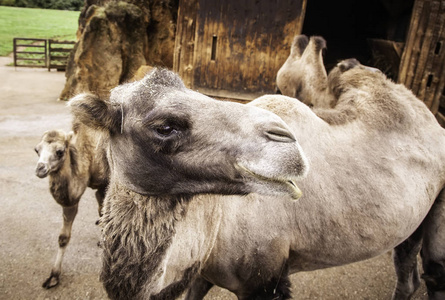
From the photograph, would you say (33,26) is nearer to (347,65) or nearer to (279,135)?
(347,65)

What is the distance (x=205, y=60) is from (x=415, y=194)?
546cm

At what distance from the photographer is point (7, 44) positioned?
81.5 feet

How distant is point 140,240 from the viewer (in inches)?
71.1

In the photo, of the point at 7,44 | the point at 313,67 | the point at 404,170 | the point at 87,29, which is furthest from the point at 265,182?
the point at 7,44

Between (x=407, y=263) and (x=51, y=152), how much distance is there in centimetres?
386

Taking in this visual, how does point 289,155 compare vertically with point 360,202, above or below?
above

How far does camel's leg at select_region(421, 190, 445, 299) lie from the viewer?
2715 millimetres

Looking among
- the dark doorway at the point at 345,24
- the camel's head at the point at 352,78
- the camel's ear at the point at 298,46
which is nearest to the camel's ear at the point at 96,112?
the camel's head at the point at 352,78

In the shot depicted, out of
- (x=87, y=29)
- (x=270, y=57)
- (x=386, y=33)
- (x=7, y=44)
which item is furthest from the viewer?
(x=7, y=44)

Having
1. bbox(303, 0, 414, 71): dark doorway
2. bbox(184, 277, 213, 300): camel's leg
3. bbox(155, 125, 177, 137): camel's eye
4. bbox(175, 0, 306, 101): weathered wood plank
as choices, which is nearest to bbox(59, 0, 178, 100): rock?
bbox(175, 0, 306, 101): weathered wood plank

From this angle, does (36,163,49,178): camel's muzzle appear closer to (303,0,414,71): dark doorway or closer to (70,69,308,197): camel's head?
(70,69,308,197): camel's head

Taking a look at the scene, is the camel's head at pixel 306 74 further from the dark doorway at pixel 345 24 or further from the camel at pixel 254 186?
the dark doorway at pixel 345 24

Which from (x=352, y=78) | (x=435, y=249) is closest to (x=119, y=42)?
(x=352, y=78)

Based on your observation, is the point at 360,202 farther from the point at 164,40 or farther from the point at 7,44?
the point at 7,44
